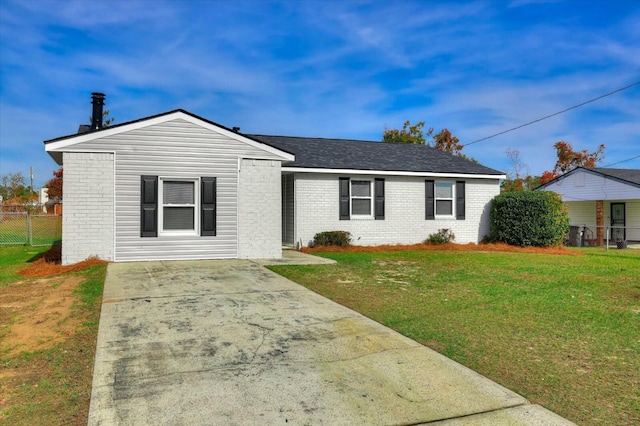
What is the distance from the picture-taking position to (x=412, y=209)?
661 inches

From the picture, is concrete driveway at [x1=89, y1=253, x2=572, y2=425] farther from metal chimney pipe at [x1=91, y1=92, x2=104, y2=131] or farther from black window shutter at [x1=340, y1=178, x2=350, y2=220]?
black window shutter at [x1=340, y1=178, x2=350, y2=220]

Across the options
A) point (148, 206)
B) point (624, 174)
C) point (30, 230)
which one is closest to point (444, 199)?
point (148, 206)

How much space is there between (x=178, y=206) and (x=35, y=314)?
5521 mm

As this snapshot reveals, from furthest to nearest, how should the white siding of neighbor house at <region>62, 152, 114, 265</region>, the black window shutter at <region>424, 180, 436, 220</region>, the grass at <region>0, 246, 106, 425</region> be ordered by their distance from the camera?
the black window shutter at <region>424, 180, 436, 220</region>
the white siding of neighbor house at <region>62, 152, 114, 265</region>
the grass at <region>0, 246, 106, 425</region>

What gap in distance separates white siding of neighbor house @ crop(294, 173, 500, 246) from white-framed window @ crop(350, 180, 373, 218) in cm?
22

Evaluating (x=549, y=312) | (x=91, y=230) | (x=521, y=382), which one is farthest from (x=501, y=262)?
(x=91, y=230)

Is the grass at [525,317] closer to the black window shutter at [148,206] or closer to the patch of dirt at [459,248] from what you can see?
the patch of dirt at [459,248]

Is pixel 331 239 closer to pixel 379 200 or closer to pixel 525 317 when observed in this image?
pixel 379 200

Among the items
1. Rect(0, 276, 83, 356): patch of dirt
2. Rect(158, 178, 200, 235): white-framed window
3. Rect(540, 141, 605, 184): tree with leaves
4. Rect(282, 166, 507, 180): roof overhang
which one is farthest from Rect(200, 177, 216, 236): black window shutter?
Rect(540, 141, 605, 184): tree with leaves

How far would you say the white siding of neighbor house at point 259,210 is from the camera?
11.8 metres

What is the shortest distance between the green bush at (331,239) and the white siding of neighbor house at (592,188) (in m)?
17.6

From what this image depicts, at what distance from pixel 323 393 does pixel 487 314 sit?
3.62 m

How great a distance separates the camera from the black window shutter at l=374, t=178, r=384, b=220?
16.3 m

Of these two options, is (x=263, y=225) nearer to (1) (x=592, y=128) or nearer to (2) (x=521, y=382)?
(2) (x=521, y=382)
